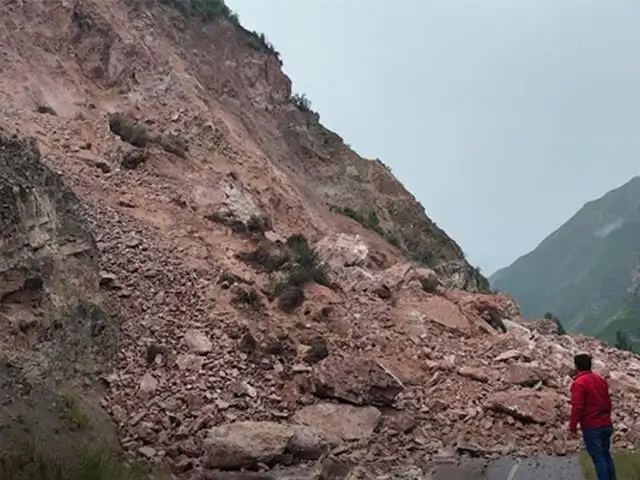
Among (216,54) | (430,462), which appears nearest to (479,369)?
(430,462)

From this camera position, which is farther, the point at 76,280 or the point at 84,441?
the point at 76,280

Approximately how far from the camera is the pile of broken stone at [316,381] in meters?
11.0

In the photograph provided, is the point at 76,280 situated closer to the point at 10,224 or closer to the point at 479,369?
the point at 10,224

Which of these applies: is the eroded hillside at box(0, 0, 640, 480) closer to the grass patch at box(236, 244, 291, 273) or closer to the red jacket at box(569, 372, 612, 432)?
the grass patch at box(236, 244, 291, 273)

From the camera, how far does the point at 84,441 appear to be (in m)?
10.1

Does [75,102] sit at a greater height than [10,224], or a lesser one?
greater

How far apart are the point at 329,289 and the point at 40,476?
909 centimetres

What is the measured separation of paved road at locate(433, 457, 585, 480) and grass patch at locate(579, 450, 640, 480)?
13 centimetres

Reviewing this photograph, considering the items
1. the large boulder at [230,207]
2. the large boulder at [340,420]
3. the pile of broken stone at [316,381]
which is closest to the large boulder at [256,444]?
the pile of broken stone at [316,381]

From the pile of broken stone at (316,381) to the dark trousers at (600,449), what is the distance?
3.47 meters

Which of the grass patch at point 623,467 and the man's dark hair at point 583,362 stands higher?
the man's dark hair at point 583,362

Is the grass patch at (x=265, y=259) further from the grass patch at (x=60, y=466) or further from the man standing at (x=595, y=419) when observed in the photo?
the man standing at (x=595, y=419)

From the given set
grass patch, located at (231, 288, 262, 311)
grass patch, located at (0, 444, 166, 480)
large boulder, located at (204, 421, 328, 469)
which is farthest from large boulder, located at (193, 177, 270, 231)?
grass patch, located at (0, 444, 166, 480)

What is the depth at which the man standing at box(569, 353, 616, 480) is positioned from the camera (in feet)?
25.2
